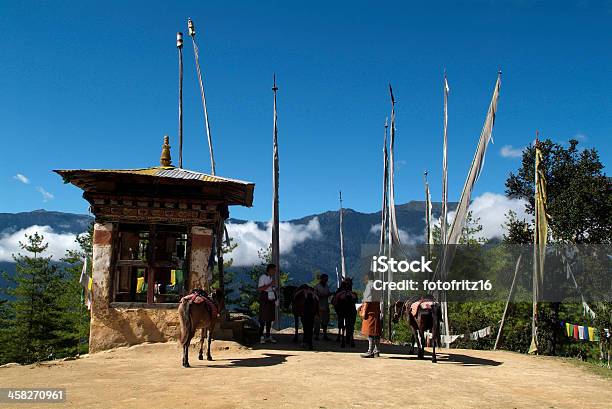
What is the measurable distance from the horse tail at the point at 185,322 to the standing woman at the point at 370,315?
3734mm

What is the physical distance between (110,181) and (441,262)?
9.79 metres

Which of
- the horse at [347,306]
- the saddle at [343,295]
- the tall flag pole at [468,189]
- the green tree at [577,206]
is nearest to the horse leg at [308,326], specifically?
the horse at [347,306]

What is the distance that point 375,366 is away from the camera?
9961 millimetres

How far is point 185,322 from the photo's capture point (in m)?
9.89

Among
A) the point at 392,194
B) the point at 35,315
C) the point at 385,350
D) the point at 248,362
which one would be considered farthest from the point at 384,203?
the point at 35,315

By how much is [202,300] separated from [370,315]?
144 inches

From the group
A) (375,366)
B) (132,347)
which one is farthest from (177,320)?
(375,366)

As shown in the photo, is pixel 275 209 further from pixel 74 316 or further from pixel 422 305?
pixel 74 316

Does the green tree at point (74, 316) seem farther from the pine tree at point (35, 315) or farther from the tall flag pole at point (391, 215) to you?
the tall flag pole at point (391, 215)

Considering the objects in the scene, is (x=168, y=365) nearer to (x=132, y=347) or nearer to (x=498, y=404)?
(x=132, y=347)

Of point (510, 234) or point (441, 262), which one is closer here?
point (441, 262)

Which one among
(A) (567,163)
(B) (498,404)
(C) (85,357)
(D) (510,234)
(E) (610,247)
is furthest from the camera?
(A) (567,163)

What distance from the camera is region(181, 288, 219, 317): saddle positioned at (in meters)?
10.2

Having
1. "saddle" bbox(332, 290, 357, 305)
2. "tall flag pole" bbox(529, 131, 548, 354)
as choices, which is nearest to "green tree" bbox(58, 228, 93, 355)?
"saddle" bbox(332, 290, 357, 305)
